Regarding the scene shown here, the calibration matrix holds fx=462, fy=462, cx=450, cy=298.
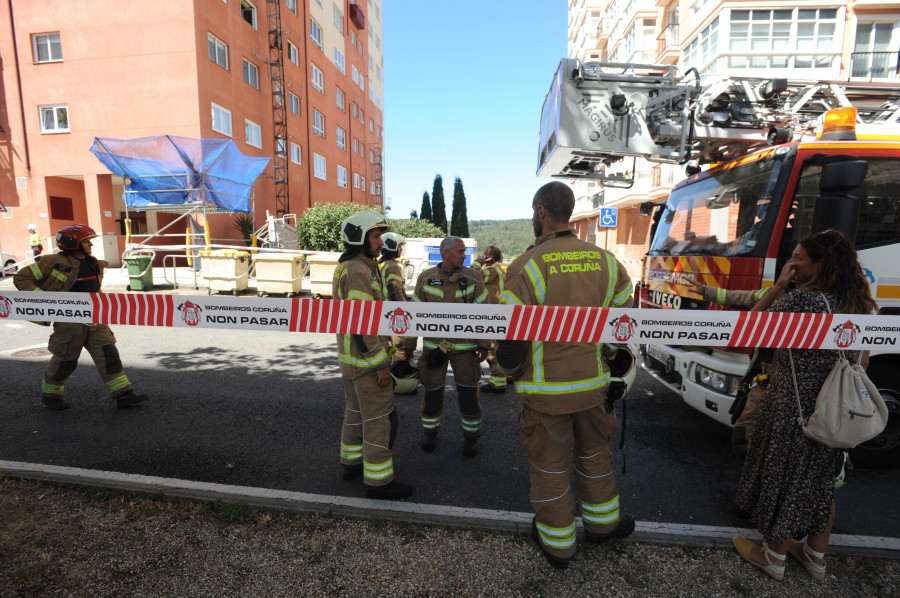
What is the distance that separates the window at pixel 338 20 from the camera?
105ft

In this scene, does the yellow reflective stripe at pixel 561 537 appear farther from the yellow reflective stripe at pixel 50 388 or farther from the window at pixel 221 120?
the window at pixel 221 120

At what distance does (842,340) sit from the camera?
89.7 inches

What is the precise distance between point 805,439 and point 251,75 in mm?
25094

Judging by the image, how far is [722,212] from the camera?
4.05m

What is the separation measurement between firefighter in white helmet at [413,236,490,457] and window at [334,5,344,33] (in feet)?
114

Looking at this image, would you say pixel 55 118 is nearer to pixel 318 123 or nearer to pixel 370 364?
pixel 318 123

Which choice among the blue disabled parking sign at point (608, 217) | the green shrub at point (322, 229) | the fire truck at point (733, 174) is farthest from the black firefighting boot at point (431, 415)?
the green shrub at point (322, 229)

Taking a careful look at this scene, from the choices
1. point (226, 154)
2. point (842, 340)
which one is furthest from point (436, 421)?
point (226, 154)

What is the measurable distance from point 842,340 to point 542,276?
1497mm

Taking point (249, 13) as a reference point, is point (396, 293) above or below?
below

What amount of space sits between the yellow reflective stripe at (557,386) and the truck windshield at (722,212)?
2.09 m

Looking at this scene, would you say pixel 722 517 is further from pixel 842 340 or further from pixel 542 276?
pixel 542 276

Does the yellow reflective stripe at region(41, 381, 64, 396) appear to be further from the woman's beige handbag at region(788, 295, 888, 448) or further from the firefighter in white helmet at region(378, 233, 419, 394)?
the woman's beige handbag at region(788, 295, 888, 448)

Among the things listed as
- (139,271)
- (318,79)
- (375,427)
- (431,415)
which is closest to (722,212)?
(431,415)
